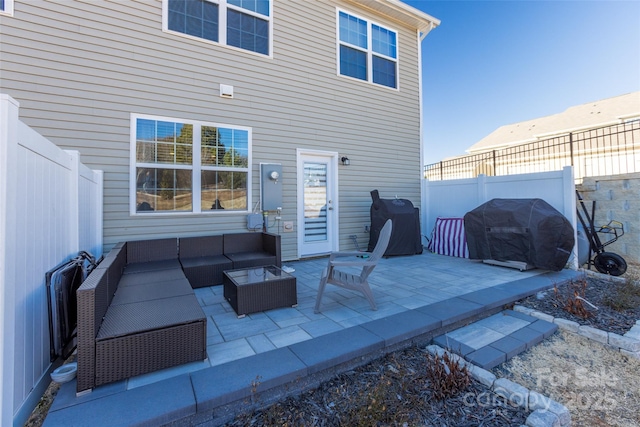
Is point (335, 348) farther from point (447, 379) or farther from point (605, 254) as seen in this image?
point (605, 254)

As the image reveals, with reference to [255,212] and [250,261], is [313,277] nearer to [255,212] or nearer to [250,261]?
[250,261]

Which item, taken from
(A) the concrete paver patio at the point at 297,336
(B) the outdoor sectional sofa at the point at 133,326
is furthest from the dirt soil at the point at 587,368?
(B) the outdoor sectional sofa at the point at 133,326

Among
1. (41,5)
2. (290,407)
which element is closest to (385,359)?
(290,407)

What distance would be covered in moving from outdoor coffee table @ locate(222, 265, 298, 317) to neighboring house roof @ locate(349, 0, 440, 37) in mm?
6015

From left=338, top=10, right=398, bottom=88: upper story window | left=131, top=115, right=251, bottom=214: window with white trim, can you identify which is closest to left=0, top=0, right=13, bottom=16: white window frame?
left=131, top=115, right=251, bottom=214: window with white trim

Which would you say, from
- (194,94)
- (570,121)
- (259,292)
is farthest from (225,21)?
(570,121)

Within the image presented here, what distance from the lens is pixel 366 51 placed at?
6414 millimetres

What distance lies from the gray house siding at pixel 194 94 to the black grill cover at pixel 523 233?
2.21 m

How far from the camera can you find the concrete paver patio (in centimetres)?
160

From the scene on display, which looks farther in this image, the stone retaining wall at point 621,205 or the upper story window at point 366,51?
the upper story window at point 366,51

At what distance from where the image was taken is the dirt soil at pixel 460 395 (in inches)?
66.4

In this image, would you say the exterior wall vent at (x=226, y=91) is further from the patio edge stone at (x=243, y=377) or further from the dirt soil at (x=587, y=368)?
the dirt soil at (x=587, y=368)

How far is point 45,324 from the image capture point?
1.91 meters

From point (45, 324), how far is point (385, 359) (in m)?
2.38
